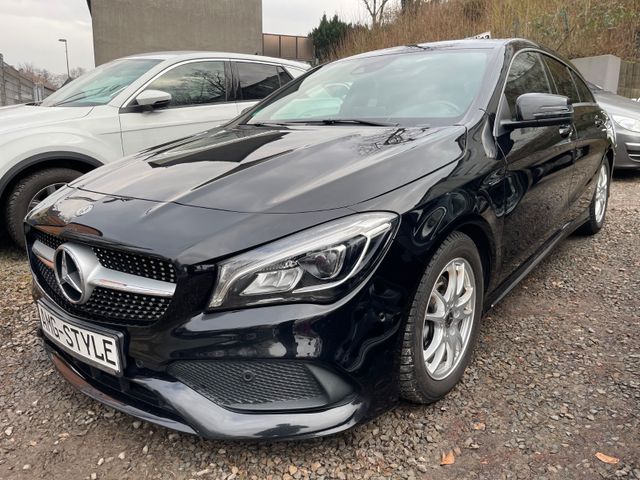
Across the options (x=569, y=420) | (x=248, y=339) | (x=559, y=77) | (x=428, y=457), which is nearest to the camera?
(x=248, y=339)

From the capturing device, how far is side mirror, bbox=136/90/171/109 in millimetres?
4219

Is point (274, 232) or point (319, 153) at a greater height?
point (319, 153)

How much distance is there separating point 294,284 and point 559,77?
296cm

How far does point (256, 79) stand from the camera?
17.1 feet

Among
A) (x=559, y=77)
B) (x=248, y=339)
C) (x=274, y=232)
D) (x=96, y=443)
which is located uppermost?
(x=559, y=77)

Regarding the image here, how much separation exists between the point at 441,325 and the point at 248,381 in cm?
84

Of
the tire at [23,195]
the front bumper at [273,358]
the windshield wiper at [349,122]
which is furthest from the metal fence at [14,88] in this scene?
the front bumper at [273,358]

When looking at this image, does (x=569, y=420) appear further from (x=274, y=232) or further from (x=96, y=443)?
(x=96, y=443)

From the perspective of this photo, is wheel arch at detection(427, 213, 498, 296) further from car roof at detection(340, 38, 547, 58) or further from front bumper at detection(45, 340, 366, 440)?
car roof at detection(340, 38, 547, 58)

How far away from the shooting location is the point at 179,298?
5.15 feet

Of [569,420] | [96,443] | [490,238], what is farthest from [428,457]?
[96,443]

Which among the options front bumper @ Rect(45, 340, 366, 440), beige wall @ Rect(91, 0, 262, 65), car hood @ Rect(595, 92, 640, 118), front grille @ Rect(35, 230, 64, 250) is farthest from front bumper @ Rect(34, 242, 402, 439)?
beige wall @ Rect(91, 0, 262, 65)

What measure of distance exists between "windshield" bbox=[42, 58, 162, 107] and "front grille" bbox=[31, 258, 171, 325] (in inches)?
120

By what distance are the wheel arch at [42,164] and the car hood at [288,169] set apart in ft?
5.70
